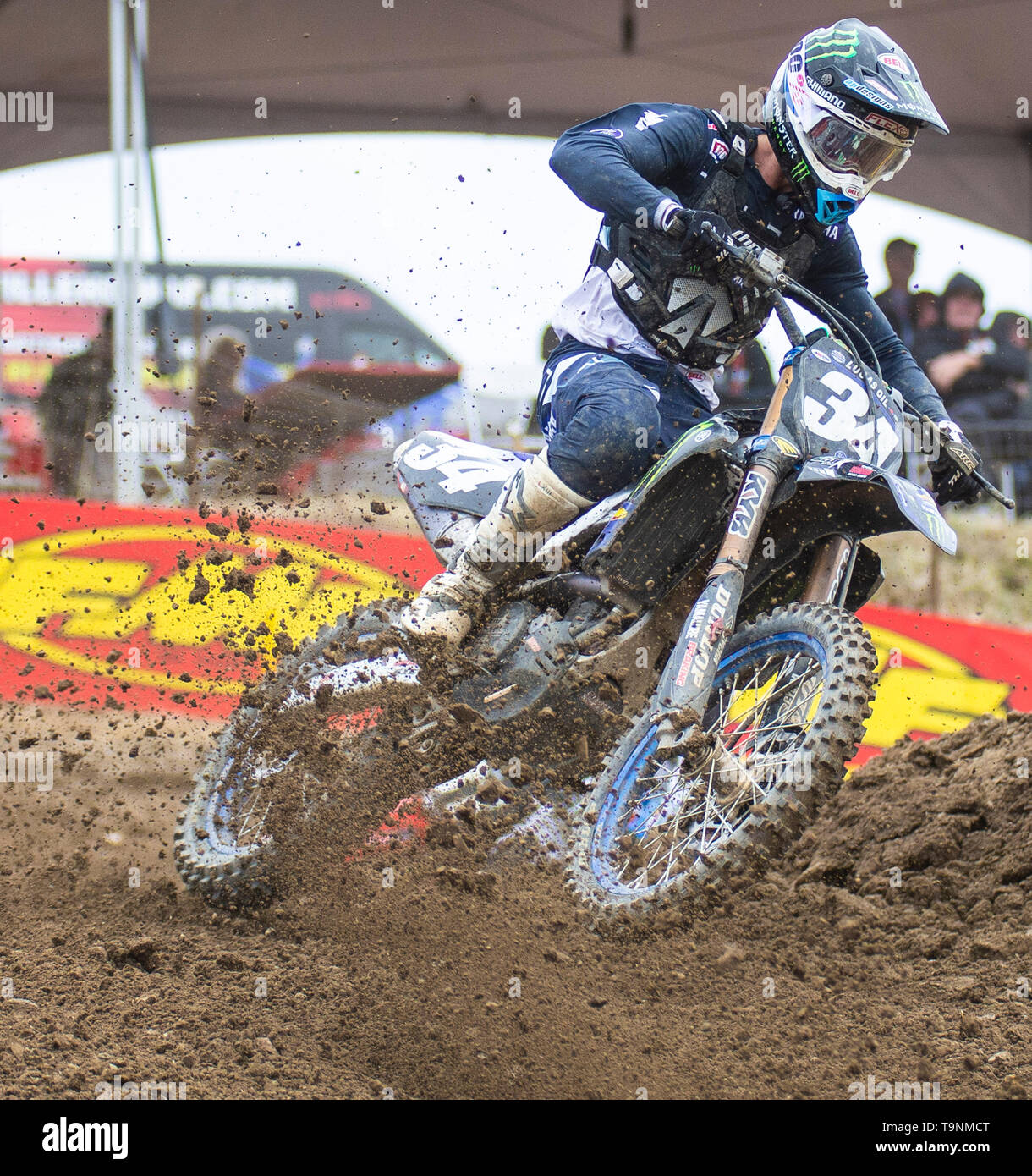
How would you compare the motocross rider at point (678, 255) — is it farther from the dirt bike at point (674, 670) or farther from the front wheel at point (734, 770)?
the front wheel at point (734, 770)

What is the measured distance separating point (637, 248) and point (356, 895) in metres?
2.12

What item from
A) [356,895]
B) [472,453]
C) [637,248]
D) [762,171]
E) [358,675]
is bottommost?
[356,895]

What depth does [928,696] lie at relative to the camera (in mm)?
6121

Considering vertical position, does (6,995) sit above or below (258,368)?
below

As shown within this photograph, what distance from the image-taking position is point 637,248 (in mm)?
3523

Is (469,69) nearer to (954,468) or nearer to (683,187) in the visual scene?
(683,187)

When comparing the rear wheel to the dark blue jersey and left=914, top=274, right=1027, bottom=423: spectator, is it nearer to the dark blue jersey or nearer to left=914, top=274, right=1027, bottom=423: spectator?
the dark blue jersey

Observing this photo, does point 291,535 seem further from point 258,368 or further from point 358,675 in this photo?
point 358,675

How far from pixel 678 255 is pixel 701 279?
11cm

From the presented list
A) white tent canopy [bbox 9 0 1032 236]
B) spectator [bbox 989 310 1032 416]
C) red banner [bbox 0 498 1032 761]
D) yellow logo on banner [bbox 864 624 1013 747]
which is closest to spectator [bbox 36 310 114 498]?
red banner [bbox 0 498 1032 761]

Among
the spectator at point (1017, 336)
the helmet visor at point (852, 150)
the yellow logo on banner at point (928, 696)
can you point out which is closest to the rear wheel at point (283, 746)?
the helmet visor at point (852, 150)

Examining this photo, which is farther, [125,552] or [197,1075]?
[125,552]

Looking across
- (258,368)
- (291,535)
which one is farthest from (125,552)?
(258,368)

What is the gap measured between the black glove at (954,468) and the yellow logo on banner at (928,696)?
8.67ft
